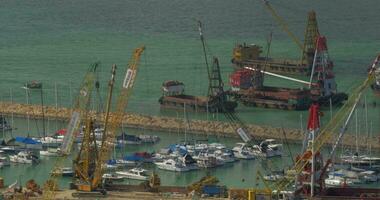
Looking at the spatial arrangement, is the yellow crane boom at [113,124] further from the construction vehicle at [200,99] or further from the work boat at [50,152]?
the construction vehicle at [200,99]

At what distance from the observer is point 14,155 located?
2953 centimetres

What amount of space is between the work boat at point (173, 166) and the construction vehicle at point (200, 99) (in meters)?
5.25

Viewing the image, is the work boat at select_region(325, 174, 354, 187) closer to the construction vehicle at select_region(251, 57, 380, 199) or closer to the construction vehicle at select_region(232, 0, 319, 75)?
the construction vehicle at select_region(251, 57, 380, 199)

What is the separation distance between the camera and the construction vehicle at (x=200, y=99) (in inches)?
1342

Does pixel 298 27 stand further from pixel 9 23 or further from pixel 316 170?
pixel 316 170

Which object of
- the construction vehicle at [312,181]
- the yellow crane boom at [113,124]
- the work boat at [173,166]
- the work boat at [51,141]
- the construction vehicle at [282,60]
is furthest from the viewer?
the construction vehicle at [282,60]

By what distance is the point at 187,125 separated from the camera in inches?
1256

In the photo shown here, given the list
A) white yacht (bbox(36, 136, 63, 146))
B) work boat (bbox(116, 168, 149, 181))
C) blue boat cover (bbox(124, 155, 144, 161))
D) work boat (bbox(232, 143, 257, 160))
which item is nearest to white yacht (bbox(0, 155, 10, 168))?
white yacht (bbox(36, 136, 63, 146))

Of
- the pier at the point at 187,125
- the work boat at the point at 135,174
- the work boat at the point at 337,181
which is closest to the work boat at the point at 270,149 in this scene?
the pier at the point at 187,125

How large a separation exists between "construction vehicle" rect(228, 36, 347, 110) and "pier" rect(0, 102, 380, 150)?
2.91 meters

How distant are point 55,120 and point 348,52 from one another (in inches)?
519

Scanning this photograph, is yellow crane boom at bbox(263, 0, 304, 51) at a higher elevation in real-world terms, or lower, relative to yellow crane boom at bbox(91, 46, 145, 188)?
higher

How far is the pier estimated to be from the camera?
30355 millimetres

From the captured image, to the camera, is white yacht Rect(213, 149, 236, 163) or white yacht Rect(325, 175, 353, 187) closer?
white yacht Rect(325, 175, 353, 187)
